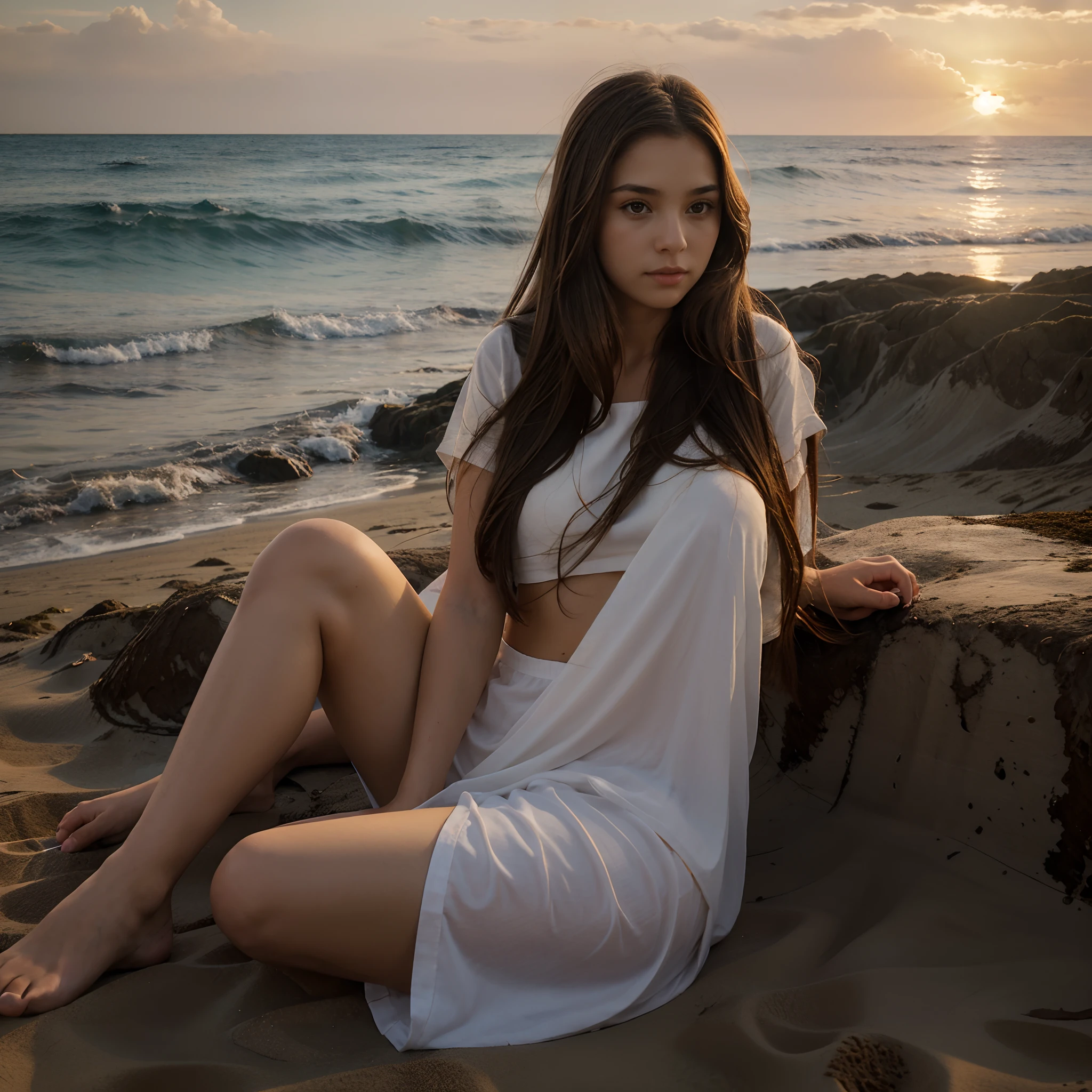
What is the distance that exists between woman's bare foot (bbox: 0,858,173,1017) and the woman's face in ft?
4.76

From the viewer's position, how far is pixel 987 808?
1.69m

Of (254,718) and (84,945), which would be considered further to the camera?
(254,718)

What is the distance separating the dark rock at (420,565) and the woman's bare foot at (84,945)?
156 centimetres

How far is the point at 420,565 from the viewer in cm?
317

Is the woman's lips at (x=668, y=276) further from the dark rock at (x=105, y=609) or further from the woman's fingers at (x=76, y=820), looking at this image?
the dark rock at (x=105, y=609)

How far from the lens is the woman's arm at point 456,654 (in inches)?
69.9

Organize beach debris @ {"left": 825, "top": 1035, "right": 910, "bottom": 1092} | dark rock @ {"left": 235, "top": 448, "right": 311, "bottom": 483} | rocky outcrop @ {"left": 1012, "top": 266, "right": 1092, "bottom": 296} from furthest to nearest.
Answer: dark rock @ {"left": 235, "top": 448, "right": 311, "bottom": 483} < rocky outcrop @ {"left": 1012, "top": 266, "right": 1092, "bottom": 296} < beach debris @ {"left": 825, "top": 1035, "right": 910, "bottom": 1092}

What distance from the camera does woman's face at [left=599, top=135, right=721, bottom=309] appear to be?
179 cm

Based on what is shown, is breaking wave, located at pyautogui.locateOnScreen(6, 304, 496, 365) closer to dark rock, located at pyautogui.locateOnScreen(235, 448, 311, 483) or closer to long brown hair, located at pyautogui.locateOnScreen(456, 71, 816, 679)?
dark rock, located at pyautogui.locateOnScreen(235, 448, 311, 483)

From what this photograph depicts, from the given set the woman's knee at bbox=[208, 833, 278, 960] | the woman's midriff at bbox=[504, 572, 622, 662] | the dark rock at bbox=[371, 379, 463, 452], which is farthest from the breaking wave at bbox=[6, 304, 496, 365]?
the woman's knee at bbox=[208, 833, 278, 960]

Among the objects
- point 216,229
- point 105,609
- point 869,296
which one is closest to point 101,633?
point 105,609

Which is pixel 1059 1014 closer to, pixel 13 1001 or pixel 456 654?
pixel 456 654

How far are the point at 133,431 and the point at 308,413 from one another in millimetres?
1644

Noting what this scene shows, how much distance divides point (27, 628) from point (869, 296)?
28.1ft
